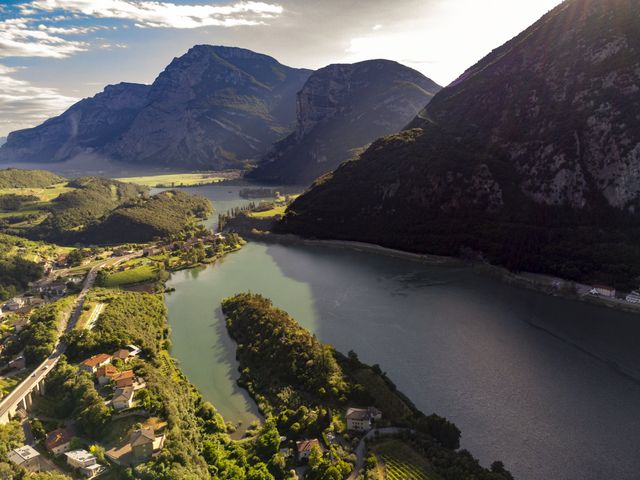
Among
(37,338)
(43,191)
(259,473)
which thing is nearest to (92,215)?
(43,191)

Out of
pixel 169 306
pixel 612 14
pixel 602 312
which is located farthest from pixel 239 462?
pixel 612 14

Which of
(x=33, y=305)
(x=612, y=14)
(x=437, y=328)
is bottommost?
(x=33, y=305)

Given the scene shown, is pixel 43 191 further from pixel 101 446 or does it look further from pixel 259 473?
pixel 259 473

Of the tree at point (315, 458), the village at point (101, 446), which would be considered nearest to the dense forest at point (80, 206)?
the village at point (101, 446)

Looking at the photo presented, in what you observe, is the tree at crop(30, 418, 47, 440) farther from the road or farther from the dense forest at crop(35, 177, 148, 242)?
the dense forest at crop(35, 177, 148, 242)

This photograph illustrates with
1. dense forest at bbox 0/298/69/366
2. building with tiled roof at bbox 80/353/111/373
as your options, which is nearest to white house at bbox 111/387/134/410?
building with tiled roof at bbox 80/353/111/373

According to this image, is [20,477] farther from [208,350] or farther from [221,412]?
[208,350]

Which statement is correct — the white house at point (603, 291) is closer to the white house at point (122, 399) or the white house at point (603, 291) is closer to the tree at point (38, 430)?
the white house at point (122, 399)
